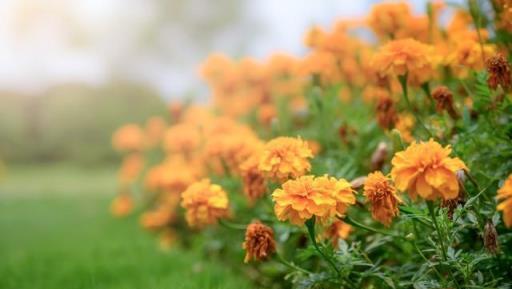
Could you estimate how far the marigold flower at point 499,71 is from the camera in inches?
46.2

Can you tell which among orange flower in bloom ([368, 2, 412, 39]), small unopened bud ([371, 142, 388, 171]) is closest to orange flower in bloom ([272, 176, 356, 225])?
small unopened bud ([371, 142, 388, 171])

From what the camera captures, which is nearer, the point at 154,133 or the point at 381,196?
the point at 381,196

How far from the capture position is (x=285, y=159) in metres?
1.19

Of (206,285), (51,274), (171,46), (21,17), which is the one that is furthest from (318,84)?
(21,17)

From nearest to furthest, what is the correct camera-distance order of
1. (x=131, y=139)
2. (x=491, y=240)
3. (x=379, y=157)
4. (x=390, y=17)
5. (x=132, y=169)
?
(x=491, y=240) → (x=379, y=157) → (x=390, y=17) → (x=131, y=139) → (x=132, y=169)

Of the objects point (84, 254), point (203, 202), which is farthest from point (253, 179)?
point (84, 254)

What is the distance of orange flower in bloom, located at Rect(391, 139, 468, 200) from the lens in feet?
3.02

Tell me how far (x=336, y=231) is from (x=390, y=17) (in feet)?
2.08

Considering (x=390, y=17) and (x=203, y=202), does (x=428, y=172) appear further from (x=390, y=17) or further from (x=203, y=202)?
(x=390, y=17)

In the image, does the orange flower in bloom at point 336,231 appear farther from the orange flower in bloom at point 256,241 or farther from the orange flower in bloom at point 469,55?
the orange flower in bloom at point 469,55

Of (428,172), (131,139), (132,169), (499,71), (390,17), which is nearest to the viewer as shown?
(428,172)

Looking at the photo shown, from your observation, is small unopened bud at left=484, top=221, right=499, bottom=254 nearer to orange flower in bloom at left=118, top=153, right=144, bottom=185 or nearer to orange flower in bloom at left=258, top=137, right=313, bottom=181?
orange flower in bloom at left=258, top=137, right=313, bottom=181

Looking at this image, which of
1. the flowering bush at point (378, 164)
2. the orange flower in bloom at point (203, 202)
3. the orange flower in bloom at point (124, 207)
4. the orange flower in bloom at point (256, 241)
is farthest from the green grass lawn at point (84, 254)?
the orange flower in bloom at point (256, 241)

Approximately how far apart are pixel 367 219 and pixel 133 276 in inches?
33.3
